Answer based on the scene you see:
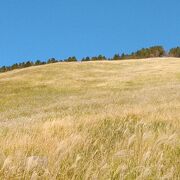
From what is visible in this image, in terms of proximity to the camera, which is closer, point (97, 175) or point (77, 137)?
point (97, 175)

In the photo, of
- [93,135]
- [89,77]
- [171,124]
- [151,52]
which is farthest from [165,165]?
[151,52]

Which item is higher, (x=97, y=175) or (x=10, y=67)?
(x=10, y=67)

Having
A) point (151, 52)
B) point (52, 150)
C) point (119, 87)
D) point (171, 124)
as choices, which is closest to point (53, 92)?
point (119, 87)

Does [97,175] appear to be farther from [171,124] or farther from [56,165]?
[171,124]

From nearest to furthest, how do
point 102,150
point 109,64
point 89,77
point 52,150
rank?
point 52,150 → point 102,150 → point 89,77 → point 109,64

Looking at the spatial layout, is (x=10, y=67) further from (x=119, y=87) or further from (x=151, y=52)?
(x=119, y=87)

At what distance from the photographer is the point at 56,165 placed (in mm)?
5102

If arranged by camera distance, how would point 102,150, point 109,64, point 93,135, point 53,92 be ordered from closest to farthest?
1. point 102,150
2. point 93,135
3. point 53,92
4. point 109,64

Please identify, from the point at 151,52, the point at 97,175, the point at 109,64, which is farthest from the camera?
the point at 151,52

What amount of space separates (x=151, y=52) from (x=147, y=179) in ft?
500

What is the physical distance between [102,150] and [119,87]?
43208mm

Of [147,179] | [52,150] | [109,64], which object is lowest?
[147,179]

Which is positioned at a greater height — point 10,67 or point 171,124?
point 10,67

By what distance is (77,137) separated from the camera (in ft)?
21.4
